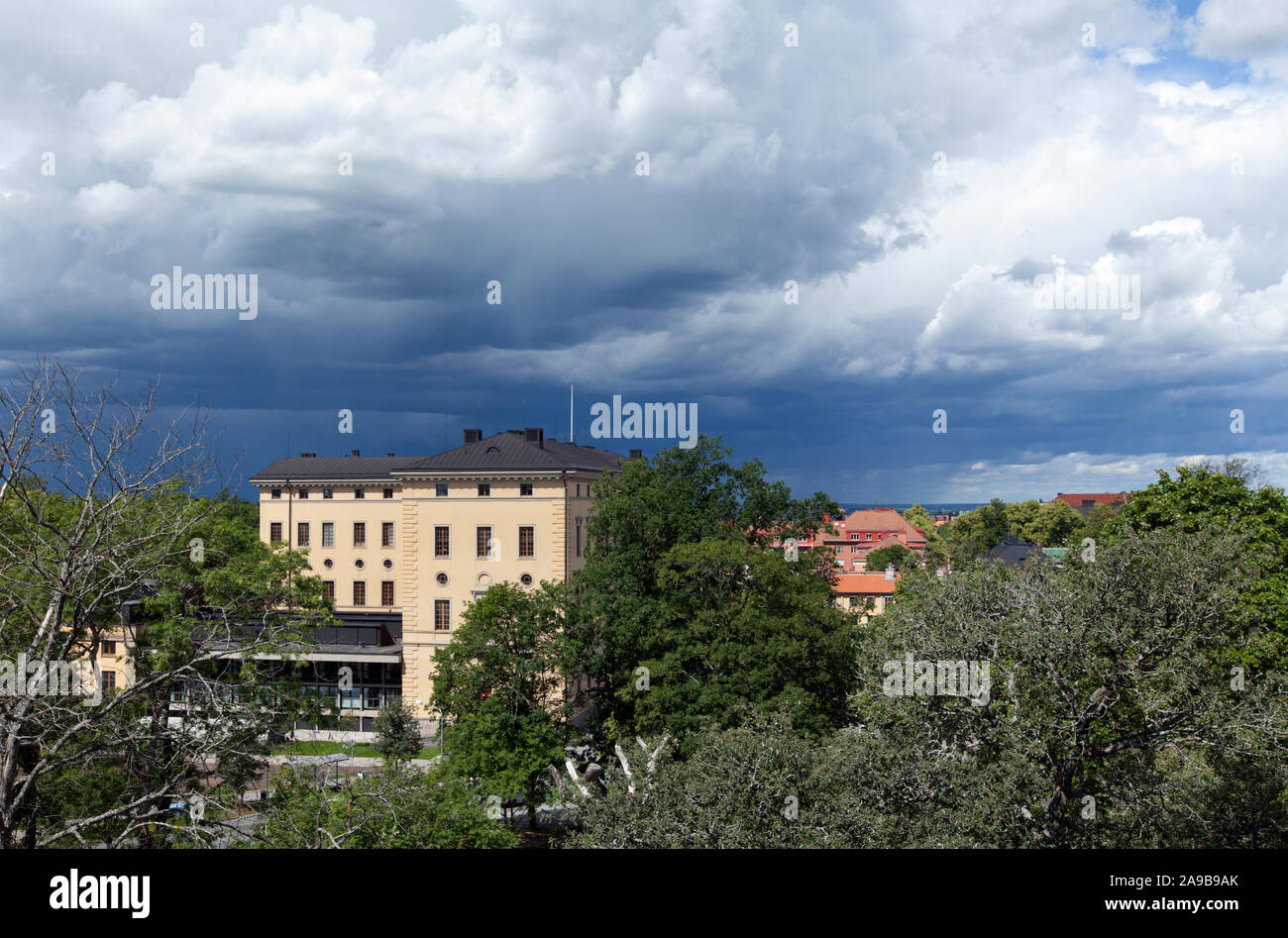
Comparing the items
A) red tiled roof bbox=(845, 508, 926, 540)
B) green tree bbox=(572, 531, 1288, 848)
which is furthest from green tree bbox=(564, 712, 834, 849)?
red tiled roof bbox=(845, 508, 926, 540)

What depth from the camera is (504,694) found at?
34562mm

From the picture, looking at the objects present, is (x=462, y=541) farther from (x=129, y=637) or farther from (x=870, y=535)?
(x=870, y=535)

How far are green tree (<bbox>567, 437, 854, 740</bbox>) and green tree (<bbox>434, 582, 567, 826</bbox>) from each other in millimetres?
1436

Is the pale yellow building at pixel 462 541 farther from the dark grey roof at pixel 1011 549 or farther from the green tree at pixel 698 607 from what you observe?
the dark grey roof at pixel 1011 549

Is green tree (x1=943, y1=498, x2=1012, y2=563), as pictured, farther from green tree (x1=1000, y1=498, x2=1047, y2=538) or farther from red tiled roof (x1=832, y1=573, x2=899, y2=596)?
red tiled roof (x1=832, y1=573, x2=899, y2=596)

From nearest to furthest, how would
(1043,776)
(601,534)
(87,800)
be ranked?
(1043,776) → (87,800) → (601,534)

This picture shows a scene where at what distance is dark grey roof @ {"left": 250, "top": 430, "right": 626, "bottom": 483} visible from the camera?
183 ft

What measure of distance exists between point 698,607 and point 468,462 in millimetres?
25750

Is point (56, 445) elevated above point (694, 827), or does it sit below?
above

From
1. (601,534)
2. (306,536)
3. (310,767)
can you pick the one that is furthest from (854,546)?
(310,767)

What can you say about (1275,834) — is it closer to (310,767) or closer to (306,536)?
(310,767)

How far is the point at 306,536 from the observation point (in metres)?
64.4

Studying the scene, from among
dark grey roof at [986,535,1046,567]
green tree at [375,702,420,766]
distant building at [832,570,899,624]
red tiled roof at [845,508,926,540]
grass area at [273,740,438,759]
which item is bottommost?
grass area at [273,740,438,759]
